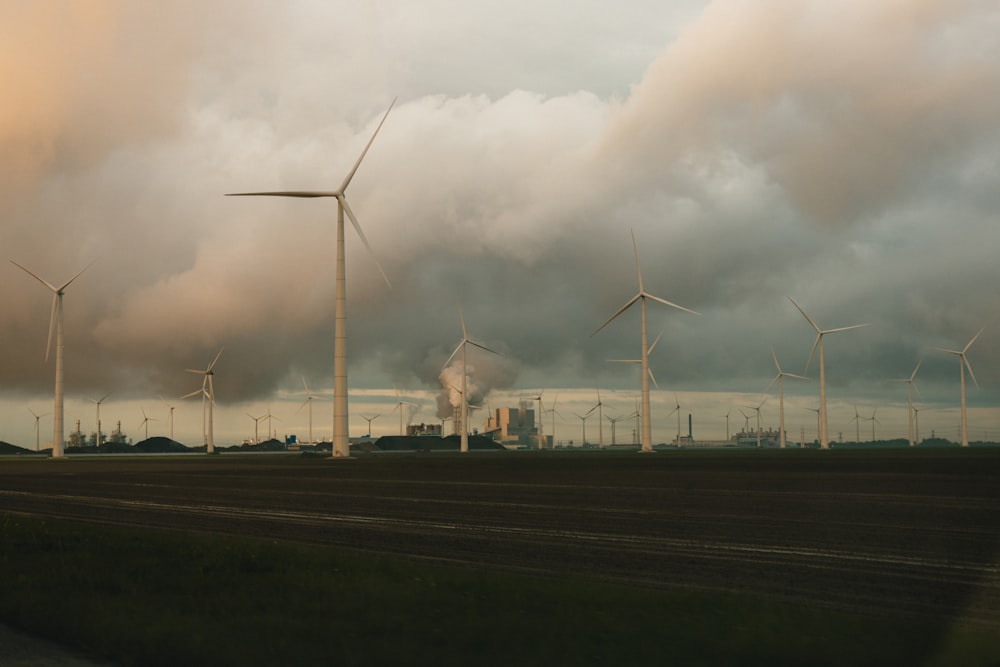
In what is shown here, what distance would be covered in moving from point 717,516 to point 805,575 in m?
12.5

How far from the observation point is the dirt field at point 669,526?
17094 mm

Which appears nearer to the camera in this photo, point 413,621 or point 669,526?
point 413,621

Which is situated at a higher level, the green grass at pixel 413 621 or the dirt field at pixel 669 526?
the green grass at pixel 413 621

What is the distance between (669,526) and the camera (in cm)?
2697

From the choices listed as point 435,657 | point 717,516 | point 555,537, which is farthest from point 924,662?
point 717,516

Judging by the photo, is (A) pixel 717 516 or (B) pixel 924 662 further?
(A) pixel 717 516

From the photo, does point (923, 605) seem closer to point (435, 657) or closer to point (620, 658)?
point (620, 658)

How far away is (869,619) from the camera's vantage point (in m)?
13.4

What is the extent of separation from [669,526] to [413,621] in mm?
14769

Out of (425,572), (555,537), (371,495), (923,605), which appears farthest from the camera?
(371,495)

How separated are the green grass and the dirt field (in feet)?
6.18

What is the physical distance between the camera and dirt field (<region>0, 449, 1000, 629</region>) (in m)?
17.1

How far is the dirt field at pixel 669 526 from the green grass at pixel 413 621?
74.2 inches

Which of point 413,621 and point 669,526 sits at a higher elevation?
point 413,621
